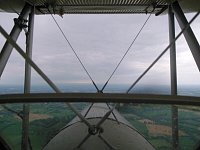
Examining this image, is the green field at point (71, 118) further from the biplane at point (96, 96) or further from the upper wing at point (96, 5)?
the upper wing at point (96, 5)

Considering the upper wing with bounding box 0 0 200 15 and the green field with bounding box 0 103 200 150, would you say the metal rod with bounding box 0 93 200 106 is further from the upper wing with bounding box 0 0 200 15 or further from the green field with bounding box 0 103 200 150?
the upper wing with bounding box 0 0 200 15

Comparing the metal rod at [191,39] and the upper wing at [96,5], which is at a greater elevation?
the upper wing at [96,5]

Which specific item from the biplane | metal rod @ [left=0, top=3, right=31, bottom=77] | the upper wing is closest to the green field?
the biplane

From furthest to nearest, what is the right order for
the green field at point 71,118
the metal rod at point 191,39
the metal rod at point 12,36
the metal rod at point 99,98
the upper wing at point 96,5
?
1. the upper wing at point 96,5
2. the metal rod at point 12,36
3. the metal rod at point 191,39
4. the green field at point 71,118
5. the metal rod at point 99,98

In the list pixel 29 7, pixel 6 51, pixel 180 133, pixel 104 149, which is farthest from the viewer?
pixel 180 133

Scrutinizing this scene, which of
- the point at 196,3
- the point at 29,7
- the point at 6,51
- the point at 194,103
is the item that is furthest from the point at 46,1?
the point at 194,103

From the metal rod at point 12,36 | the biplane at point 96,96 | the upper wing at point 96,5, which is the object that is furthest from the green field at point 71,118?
the upper wing at point 96,5

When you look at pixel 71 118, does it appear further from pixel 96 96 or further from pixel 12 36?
pixel 96 96

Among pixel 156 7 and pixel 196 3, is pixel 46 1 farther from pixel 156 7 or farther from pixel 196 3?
pixel 196 3

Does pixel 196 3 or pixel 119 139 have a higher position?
pixel 196 3
